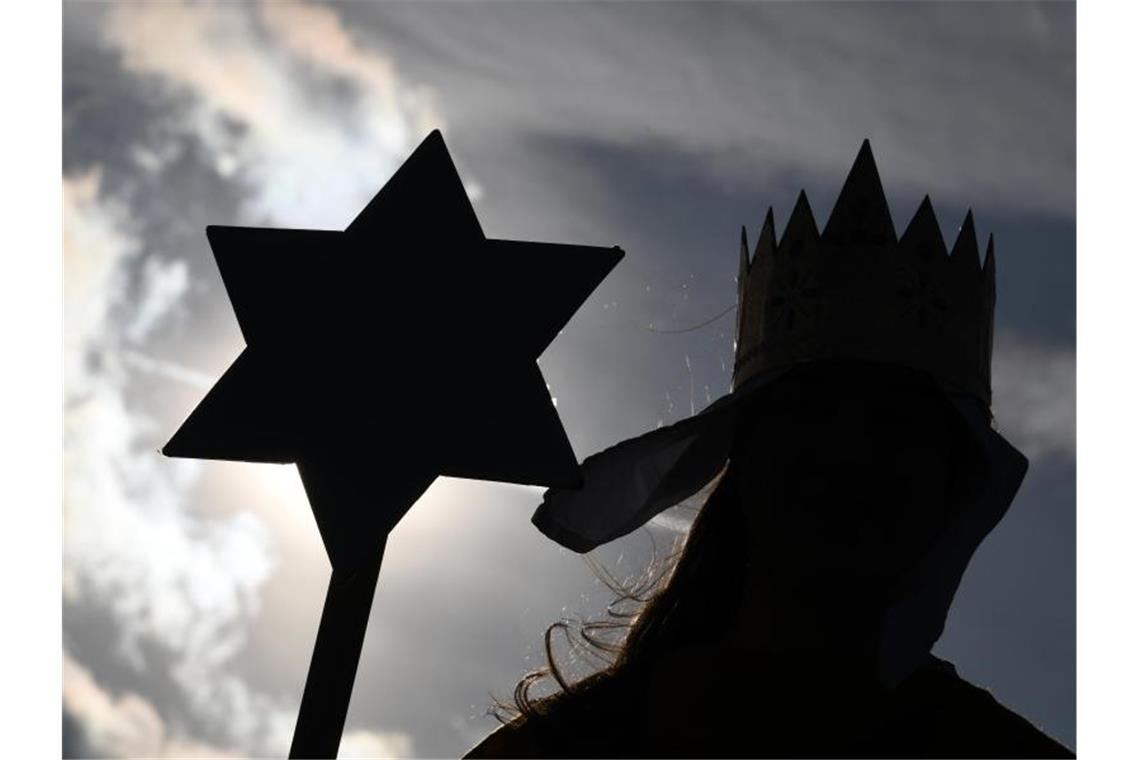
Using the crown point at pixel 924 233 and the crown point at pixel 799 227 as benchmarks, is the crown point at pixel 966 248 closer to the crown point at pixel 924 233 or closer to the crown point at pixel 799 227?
the crown point at pixel 924 233

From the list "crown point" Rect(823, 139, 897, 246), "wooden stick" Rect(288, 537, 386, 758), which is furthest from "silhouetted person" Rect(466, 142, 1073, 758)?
"wooden stick" Rect(288, 537, 386, 758)

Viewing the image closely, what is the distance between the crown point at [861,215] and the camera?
15.2ft

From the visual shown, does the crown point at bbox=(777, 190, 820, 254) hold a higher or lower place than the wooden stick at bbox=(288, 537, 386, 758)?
higher

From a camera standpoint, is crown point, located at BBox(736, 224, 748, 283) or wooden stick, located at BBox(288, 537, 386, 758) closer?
wooden stick, located at BBox(288, 537, 386, 758)

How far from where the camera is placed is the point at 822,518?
4.10 meters

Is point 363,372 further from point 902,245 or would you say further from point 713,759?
point 902,245

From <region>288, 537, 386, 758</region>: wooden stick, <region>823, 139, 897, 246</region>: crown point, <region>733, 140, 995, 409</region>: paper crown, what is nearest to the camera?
<region>288, 537, 386, 758</region>: wooden stick

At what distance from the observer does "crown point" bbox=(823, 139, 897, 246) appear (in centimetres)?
464

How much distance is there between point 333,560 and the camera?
11.2 ft

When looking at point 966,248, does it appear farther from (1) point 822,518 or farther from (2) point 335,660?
(2) point 335,660

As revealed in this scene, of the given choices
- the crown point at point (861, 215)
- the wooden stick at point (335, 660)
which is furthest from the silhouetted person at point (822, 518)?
the wooden stick at point (335, 660)

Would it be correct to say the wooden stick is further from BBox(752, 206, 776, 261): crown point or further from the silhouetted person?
BBox(752, 206, 776, 261): crown point

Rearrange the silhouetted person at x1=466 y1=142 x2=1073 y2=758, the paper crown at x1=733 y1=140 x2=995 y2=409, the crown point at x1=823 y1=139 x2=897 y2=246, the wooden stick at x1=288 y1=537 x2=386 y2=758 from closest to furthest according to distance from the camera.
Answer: the wooden stick at x1=288 y1=537 x2=386 y2=758, the silhouetted person at x1=466 y1=142 x2=1073 y2=758, the paper crown at x1=733 y1=140 x2=995 y2=409, the crown point at x1=823 y1=139 x2=897 y2=246

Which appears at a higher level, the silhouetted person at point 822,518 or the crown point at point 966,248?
the crown point at point 966,248
